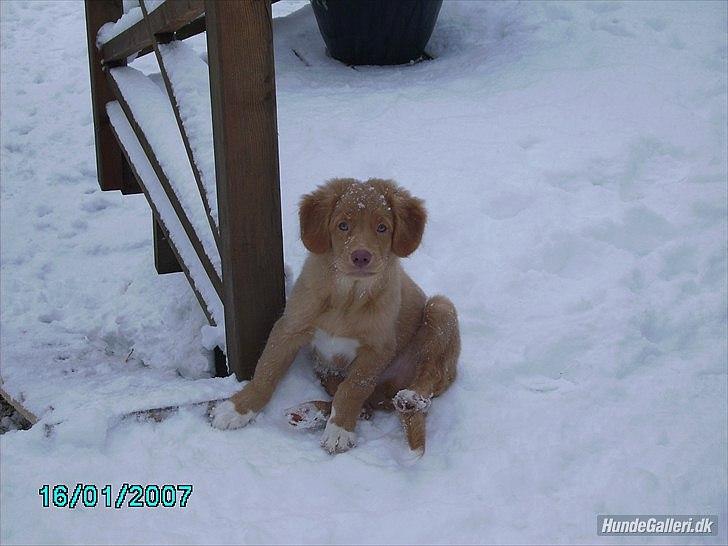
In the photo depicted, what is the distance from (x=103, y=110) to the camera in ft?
15.9

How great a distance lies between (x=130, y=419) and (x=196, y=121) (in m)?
1.25

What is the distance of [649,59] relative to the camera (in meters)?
5.80

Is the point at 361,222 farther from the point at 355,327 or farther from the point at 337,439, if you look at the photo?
the point at 337,439

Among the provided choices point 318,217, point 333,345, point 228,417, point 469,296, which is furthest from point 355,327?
point 469,296

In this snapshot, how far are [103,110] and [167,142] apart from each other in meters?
1.37

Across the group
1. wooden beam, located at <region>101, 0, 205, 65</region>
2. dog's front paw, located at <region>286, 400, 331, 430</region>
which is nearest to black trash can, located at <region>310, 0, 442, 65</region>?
wooden beam, located at <region>101, 0, 205, 65</region>

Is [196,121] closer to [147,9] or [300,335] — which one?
[147,9]

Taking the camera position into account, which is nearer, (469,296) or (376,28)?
(469,296)

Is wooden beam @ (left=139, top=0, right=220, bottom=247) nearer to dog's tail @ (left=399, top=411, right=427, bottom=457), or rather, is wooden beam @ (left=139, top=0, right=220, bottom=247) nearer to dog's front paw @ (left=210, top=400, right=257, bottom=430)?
dog's front paw @ (left=210, top=400, right=257, bottom=430)

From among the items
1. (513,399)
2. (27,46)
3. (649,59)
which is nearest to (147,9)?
(513,399)

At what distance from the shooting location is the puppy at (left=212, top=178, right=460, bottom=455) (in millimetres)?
2686

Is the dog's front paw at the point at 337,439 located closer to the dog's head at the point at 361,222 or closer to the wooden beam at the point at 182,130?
the dog's head at the point at 361,222

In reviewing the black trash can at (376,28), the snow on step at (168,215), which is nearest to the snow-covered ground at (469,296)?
the black trash can at (376,28)

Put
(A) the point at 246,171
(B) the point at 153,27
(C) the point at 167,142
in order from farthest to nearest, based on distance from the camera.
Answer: (C) the point at 167,142
(B) the point at 153,27
(A) the point at 246,171
